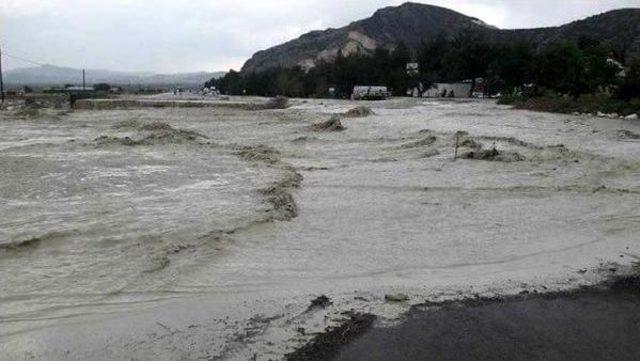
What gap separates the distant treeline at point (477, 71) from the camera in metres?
40.0

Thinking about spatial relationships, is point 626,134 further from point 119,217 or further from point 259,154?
point 119,217

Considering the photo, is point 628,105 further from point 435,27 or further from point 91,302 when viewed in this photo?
point 435,27

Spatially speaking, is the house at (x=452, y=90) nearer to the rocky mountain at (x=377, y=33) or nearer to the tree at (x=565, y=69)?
the tree at (x=565, y=69)

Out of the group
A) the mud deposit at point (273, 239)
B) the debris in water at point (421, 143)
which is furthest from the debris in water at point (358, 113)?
the mud deposit at point (273, 239)

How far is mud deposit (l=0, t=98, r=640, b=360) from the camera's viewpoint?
5121 mm

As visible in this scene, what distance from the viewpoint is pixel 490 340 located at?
4766 mm

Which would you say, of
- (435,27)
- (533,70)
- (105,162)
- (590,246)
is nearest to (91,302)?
(590,246)

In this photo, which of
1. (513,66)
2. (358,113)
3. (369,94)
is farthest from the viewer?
(369,94)

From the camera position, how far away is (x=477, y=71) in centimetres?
5822

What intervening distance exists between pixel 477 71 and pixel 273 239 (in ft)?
180

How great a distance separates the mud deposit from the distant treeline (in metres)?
23.7

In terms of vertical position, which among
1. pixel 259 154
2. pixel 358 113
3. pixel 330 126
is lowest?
pixel 259 154

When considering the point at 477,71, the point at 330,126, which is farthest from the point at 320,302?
the point at 477,71

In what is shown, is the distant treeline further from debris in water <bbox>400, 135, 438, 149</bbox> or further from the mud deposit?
the mud deposit
